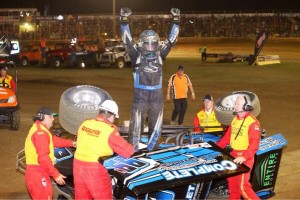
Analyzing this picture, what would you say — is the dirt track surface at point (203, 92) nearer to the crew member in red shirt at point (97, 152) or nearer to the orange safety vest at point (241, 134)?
the orange safety vest at point (241, 134)

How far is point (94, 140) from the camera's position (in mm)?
5883

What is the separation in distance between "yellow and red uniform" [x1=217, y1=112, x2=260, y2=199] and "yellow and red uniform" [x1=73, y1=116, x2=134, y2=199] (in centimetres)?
159

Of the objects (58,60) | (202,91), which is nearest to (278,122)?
(202,91)

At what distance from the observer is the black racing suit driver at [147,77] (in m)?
6.96

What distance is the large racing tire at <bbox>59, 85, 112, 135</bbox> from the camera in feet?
26.3

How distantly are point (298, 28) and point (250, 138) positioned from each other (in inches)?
2042

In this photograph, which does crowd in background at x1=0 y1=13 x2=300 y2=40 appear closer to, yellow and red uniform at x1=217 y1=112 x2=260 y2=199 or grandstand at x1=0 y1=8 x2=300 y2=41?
grandstand at x1=0 y1=8 x2=300 y2=41

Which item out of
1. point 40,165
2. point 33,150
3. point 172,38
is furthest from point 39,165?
point 172,38

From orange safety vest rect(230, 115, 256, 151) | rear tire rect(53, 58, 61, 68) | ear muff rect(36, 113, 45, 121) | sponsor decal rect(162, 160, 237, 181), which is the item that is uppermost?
ear muff rect(36, 113, 45, 121)

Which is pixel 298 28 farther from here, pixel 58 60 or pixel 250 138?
pixel 250 138

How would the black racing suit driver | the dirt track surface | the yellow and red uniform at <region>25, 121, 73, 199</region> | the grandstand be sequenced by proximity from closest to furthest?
the yellow and red uniform at <region>25, 121, 73, 199</region>, the black racing suit driver, the dirt track surface, the grandstand

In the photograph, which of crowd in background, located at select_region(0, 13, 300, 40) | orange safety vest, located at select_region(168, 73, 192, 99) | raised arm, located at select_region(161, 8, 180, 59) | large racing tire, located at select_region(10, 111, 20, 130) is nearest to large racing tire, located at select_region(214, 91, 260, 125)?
raised arm, located at select_region(161, 8, 180, 59)

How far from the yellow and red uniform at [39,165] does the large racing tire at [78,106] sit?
1704mm

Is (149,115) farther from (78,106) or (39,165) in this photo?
(39,165)
